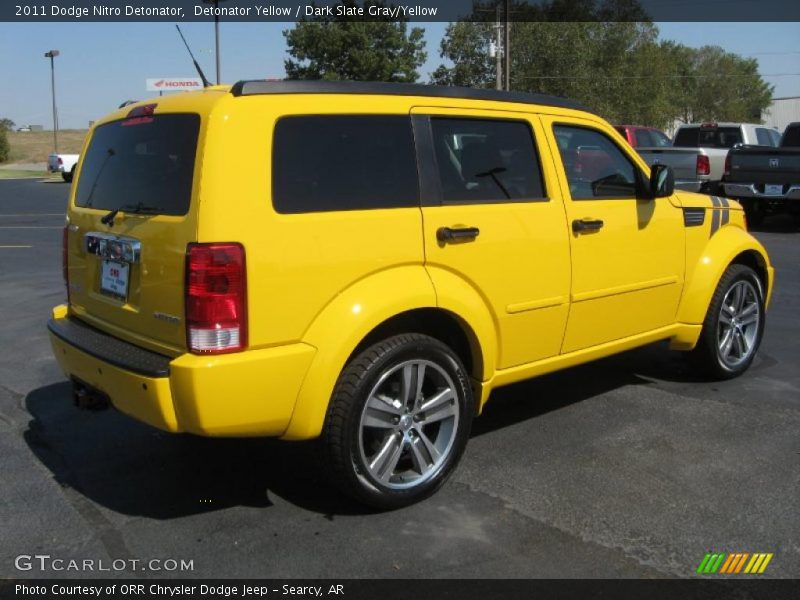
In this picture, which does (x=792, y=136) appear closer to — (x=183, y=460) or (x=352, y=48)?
(x=183, y=460)

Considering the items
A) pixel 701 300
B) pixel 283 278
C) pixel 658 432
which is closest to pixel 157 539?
pixel 283 278

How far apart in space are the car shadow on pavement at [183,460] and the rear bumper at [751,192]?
30.6 feet

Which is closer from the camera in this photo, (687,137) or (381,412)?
(381,412)

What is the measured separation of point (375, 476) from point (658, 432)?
189 centimetres

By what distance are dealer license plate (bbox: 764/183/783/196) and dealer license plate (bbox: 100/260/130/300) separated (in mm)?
12463

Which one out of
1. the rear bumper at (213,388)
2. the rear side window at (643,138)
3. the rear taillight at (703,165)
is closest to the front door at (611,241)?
the rear bumper at (213,388)

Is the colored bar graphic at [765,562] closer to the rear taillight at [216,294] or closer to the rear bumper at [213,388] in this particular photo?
the rear bumper at [213,388]

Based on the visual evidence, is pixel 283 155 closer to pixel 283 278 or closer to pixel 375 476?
pixel 283 278

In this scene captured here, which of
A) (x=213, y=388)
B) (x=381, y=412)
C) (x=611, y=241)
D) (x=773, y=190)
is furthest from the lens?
(x=773, y=190)

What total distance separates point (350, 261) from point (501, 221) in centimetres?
93

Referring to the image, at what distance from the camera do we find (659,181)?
15.0ft

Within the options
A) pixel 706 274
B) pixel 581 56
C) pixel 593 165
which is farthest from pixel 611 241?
pixel 581 56

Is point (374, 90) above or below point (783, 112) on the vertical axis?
below

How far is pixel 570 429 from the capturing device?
4.50 meters
